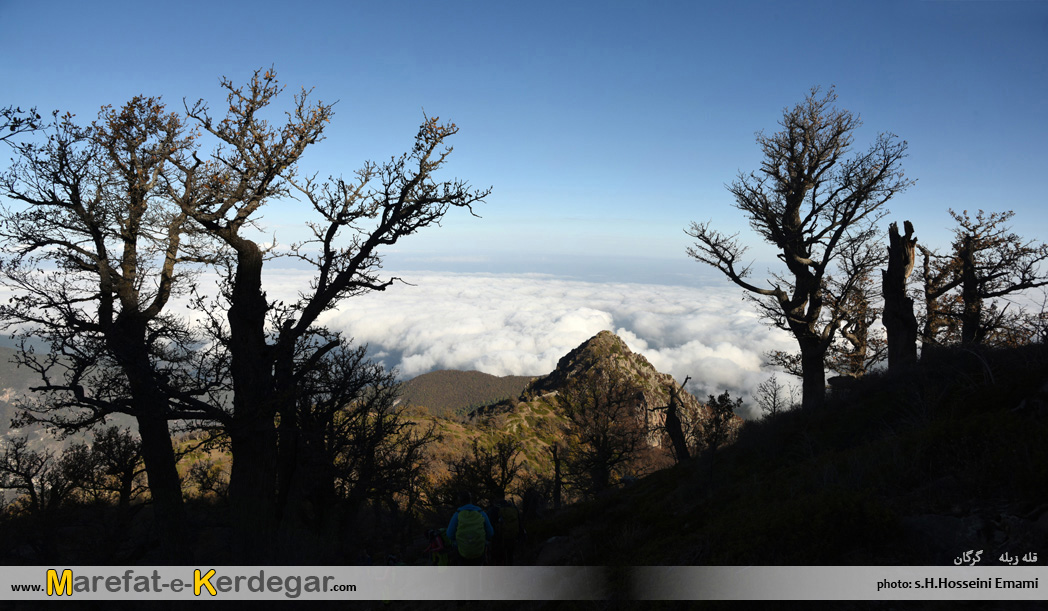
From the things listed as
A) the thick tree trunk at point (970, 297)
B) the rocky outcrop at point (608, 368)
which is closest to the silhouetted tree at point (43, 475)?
the thick tree trunk at point (970, 297)

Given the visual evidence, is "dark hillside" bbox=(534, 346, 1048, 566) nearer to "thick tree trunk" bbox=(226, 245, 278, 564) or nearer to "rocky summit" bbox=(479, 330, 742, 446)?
"thick tree trunk" bbox=(226, 245, 278, 564)

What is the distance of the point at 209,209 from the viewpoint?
9.75m

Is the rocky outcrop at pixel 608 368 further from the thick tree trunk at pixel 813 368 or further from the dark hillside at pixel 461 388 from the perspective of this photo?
the thick tree trunk at pixel 813 368

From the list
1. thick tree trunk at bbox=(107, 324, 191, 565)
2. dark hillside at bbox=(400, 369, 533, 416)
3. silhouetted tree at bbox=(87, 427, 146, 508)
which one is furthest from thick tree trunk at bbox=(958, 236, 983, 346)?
dark hillside at bbox=(400, 369, 533, 416)

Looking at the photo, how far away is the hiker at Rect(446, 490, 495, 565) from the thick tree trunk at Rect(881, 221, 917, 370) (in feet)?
43.2

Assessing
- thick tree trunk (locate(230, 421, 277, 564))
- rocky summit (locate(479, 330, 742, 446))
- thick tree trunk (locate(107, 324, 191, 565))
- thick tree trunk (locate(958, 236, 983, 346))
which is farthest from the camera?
rocky summit (locate(479, 330, 742, 446))

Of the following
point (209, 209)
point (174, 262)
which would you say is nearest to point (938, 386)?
point (209, 209)

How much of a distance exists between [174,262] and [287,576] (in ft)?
22.9

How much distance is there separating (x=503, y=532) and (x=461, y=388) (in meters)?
168

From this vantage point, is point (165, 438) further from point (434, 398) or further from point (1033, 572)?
point (434, 398)

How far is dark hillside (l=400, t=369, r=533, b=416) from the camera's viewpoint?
6156 inches

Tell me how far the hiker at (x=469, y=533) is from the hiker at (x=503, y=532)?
96cm

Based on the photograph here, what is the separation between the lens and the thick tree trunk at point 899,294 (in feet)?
46.1

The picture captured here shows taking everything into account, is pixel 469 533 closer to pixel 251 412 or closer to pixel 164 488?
pixel 251 412
